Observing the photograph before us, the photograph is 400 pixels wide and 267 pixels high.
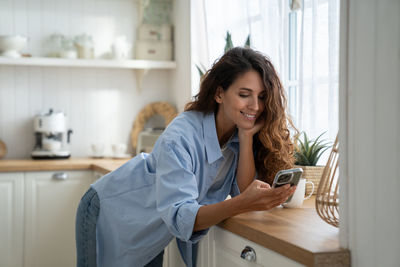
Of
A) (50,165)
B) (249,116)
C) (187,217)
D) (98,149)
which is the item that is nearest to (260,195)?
(187,217)

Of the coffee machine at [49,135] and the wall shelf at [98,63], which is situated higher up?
the wall shelf at [98,63]

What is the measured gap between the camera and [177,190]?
1.37 m

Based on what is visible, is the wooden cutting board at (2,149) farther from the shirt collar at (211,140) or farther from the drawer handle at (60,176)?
the shirt collar at (211,140)

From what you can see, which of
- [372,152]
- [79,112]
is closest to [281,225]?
[372,152]

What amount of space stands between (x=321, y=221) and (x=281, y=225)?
0.54 feet

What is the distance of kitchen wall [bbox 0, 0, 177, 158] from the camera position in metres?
3.49

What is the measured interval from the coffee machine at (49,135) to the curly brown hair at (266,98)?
1927 millimetres

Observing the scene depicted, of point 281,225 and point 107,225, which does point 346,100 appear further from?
point 107,225

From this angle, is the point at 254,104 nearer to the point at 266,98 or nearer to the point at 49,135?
the point at 266,98

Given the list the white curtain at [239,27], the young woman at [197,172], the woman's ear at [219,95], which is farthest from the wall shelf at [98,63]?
the woman's ear at [219,95]

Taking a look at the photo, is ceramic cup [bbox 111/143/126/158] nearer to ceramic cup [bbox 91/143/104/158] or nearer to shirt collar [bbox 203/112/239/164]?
ceramic cup [bbox 91/143/104/158]

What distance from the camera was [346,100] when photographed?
114 centimetres

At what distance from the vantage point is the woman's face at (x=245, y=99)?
5.04 ft

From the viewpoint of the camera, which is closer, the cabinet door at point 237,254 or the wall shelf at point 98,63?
the cabinet door at point 237,254
